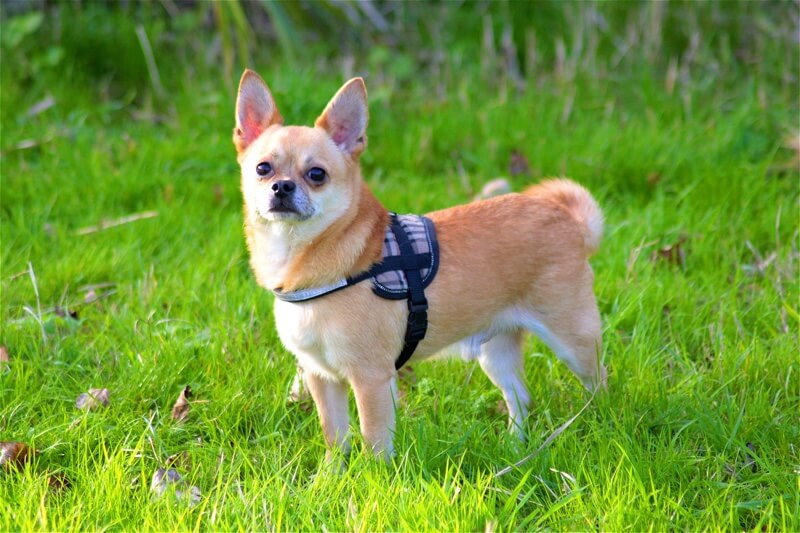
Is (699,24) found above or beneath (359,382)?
beneath

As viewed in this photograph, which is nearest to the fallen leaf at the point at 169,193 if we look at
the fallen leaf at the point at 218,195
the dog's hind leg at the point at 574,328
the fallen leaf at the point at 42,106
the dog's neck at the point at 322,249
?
the fallen leaf at the point at 218,195

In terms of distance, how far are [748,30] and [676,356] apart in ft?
13.8

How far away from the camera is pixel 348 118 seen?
3.41 metres

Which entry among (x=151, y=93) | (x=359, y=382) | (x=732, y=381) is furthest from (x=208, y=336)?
(x=151, y=93)

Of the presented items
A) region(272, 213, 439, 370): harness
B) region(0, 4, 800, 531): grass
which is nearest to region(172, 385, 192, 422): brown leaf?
region(0, 4, 800, 531): grass

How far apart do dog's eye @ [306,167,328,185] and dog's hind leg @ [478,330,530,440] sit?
0.99 meters

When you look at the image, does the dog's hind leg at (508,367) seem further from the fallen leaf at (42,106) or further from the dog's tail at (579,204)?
→ the fallen leaf at (42,106)

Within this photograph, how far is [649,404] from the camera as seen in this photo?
11.2 ft

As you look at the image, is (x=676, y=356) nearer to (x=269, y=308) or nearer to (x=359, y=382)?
(x=359, y=382)

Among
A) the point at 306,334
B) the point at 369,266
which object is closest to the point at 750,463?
the point at 369,266

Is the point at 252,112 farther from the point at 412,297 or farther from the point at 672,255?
the point at 672,255

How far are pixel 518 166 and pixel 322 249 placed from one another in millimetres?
2677

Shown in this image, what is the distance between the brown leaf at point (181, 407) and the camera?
3438 millimetres

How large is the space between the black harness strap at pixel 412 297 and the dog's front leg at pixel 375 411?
0.56 feet
